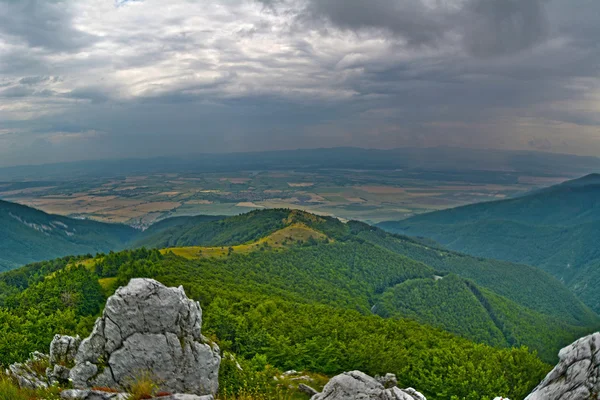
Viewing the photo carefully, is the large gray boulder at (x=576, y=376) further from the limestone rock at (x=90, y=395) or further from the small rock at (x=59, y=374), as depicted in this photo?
the small rock at (x=59, y=374)

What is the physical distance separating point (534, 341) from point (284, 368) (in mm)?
141587

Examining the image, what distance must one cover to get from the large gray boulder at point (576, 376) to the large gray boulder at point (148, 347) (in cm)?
1556

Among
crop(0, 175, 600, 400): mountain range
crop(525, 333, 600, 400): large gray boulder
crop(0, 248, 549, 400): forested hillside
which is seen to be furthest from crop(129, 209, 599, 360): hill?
crop(525, 333, 600, 400): large gray boulder

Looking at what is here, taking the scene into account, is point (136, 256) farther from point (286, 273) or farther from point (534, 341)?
point (534, 341)

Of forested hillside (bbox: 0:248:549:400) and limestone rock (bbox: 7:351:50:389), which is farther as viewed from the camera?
forested hillside (bbox: 0:248:549:400)

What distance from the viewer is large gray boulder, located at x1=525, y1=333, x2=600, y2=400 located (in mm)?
12602

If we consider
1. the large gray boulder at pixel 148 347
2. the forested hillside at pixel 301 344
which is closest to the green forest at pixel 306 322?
the forested hillside at pixel 301 344

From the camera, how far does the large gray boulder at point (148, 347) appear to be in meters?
19.9

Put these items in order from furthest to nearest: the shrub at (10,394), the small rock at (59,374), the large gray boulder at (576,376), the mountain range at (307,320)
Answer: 1. the mountain range at (307,320)
2. the small rock at (59,374)
3. the shrub at (10,394)
4. the large gray boulder at (576,376)

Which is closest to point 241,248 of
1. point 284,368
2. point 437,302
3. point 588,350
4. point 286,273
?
point 286,273

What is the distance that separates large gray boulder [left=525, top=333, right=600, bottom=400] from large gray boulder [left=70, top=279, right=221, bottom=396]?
613 inches

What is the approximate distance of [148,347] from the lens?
2081 cm

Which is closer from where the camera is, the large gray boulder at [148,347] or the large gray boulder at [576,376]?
the large gray boulder at [576,376]

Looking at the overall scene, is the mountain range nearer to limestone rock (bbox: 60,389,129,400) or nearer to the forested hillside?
Answer: the forested hillside
